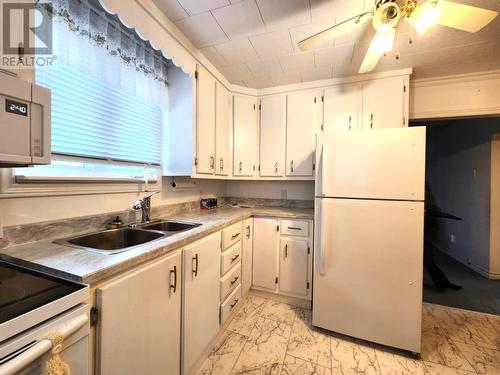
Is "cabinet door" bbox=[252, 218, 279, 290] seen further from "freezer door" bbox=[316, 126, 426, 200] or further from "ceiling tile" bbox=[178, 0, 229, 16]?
"ceiling tile" bbox=[178, 0, 229, 16]

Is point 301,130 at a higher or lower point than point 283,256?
higher

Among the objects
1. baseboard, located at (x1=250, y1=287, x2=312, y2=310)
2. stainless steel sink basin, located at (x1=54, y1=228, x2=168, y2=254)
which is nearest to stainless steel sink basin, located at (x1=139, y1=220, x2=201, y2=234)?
stainless steel sink basin, located at (x1=54, y1=228, x2=168, y2=254)

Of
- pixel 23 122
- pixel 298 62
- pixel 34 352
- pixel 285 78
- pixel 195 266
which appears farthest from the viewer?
pixel 285 78

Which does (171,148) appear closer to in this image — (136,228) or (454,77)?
(136,228)

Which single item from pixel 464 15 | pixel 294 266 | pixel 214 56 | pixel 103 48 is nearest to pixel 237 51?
pixel 214 56

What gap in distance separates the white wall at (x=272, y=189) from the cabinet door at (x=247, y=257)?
71 cm

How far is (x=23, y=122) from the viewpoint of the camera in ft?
2.53

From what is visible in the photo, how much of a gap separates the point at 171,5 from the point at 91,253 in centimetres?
150

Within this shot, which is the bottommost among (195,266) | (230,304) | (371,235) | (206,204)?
(230,304)

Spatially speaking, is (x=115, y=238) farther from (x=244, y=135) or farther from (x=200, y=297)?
(x=244, y=135)

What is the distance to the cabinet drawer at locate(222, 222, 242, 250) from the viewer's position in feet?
5.66

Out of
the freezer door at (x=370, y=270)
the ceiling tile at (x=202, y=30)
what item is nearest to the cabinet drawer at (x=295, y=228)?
the freezer door at (x=370, y=270)

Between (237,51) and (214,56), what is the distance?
0.76 feet

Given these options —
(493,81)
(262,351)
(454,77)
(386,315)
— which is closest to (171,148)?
(262,351)
